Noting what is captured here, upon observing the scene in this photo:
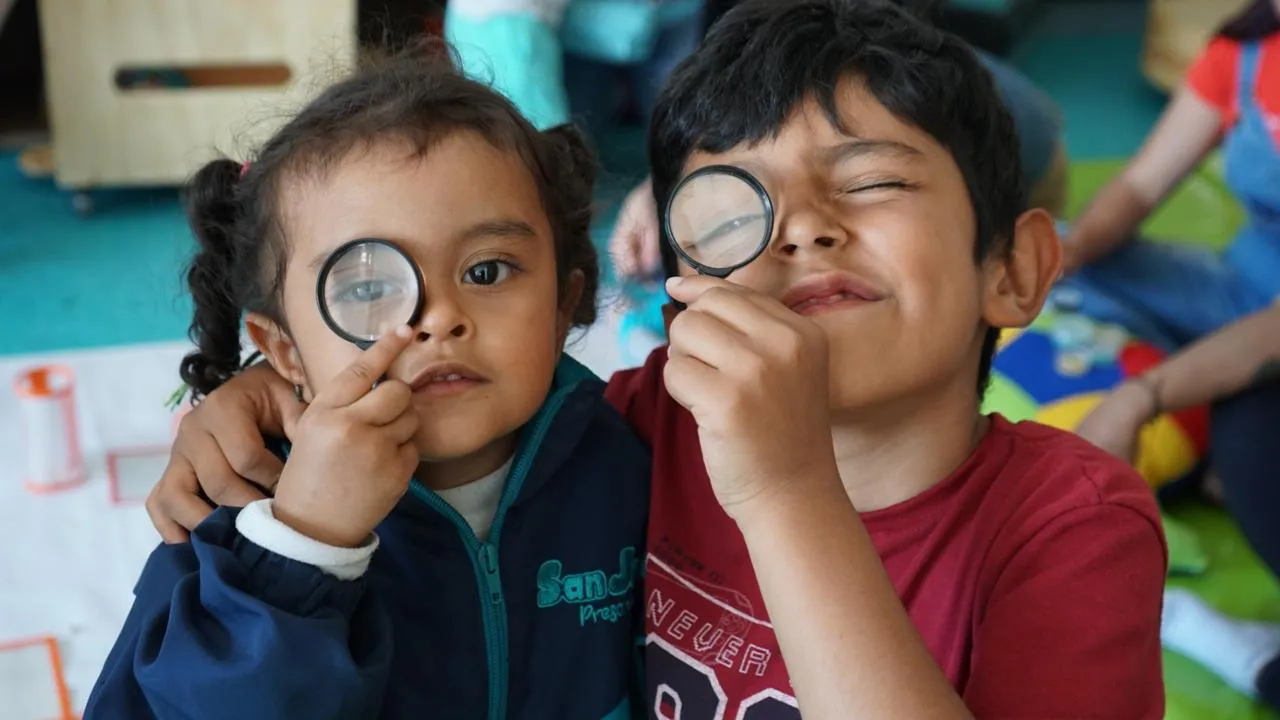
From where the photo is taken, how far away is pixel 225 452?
115 centimetres

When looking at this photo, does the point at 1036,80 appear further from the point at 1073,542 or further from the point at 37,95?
the point at 1073,542

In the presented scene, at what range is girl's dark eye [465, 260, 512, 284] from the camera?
1.04 m

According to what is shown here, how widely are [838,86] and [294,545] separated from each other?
0.59 m

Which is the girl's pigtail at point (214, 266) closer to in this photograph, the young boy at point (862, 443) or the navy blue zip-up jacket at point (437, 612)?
the young boy at point (862, 443)

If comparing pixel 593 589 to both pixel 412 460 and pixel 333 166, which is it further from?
pixel 333 166

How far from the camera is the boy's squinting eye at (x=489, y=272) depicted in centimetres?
104

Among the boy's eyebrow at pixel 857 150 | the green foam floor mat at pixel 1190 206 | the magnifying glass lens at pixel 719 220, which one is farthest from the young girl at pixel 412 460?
the green foam floor mat at pixel 1190 206

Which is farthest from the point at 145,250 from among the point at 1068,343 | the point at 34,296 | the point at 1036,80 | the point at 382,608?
the point at 1036,80

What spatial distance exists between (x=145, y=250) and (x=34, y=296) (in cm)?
32

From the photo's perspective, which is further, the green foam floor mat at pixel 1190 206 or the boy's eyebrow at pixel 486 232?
the green foam floor mat at pixel 1190 206

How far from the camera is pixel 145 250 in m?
3.19

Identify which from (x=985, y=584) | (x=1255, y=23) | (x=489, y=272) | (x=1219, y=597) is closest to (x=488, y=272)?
(x=489, y=272)

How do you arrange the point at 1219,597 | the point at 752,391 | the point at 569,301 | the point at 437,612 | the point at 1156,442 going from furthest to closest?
the point at 1156,442 < the point at 1219,597 < the point at 569,301 < the point at 437,612 < the point at 752,391

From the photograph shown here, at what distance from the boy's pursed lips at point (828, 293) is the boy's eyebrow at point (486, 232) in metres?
0.23
